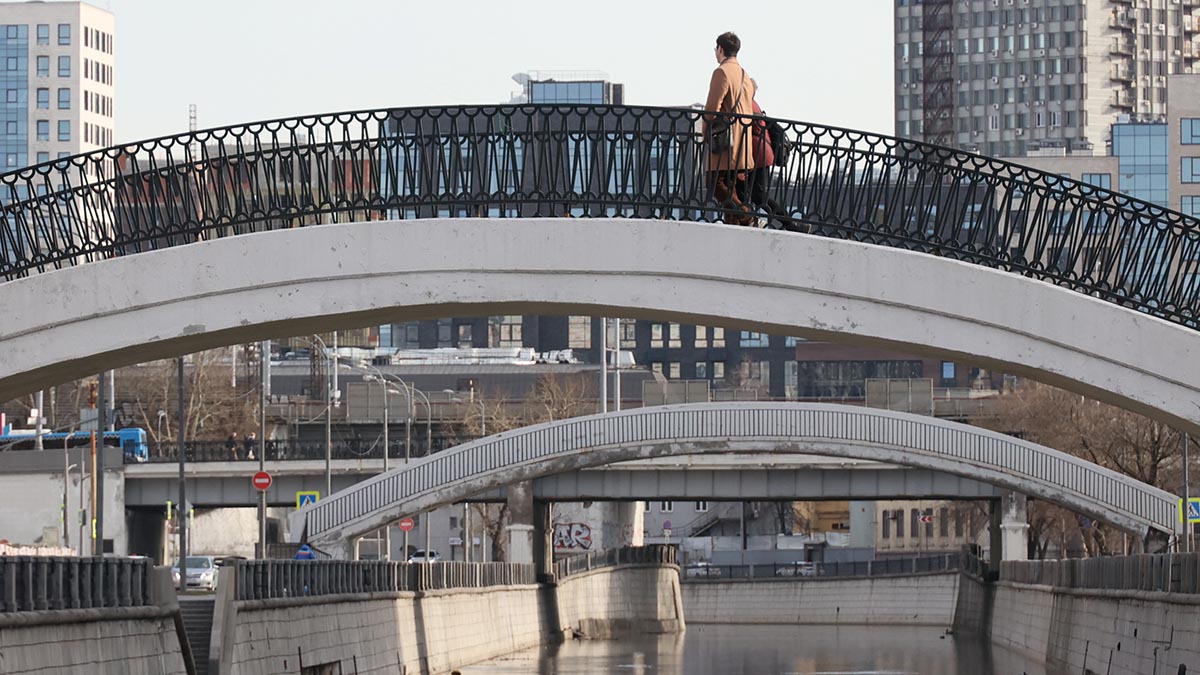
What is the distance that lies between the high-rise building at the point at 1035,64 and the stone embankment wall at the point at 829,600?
104172mm

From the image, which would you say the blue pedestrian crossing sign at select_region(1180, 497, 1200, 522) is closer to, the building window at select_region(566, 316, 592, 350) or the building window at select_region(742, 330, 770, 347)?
the building window at select_region(742, 330, 770, 347)

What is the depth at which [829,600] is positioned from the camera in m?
88.4

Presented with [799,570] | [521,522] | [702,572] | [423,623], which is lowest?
[702,572]

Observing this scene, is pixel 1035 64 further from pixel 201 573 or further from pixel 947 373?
pixel 201 573

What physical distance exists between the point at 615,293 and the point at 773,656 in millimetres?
36243

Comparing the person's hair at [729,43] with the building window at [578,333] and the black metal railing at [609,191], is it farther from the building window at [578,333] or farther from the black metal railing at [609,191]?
the building window at [578,333]

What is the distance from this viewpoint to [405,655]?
4009cm

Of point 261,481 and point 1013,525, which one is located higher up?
point 261,481

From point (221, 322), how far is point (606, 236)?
3.52 meters

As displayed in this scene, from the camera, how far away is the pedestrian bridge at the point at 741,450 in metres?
57.0

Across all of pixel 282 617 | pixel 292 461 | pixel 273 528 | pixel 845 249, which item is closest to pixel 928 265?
pixel 845 249

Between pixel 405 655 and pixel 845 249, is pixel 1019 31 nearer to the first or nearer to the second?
pixel 405 655

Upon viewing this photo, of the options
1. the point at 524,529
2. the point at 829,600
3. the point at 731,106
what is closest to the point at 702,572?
the point at 829,600

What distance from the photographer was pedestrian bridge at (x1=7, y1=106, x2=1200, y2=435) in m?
21.8
